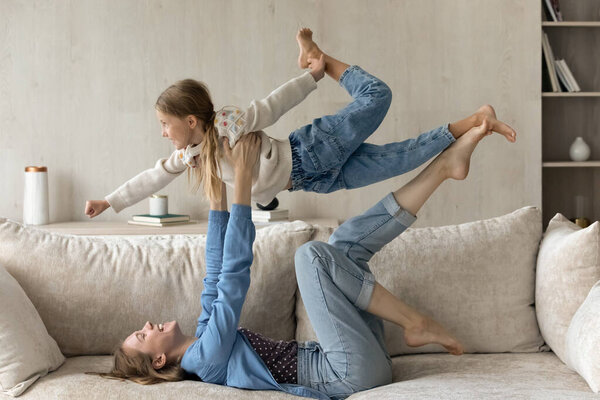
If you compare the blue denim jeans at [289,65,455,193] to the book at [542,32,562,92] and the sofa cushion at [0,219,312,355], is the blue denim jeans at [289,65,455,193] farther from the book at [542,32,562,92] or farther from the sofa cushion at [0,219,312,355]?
the book at [542,32,562,92]

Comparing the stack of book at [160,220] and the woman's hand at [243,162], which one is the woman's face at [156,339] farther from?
the stack of book at [160,220]

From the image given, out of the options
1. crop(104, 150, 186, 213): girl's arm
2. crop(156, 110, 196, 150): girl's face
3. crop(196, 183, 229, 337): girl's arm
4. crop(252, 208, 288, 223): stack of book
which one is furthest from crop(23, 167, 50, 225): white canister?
crop(156, 110, 196, 150): girl's face

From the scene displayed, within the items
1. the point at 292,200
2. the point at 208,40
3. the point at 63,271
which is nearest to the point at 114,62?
the point at 208,40

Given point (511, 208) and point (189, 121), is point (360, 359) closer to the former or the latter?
point (189, 121)

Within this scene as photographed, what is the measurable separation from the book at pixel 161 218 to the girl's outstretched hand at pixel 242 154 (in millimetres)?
1721

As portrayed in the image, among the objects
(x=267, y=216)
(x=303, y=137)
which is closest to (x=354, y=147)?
(x=303, y=137)

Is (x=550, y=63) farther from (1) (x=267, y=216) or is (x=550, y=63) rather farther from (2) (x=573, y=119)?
(1) (x=267, y=216)

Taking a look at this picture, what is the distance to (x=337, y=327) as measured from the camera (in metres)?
1.98

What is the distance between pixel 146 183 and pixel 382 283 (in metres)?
0.86

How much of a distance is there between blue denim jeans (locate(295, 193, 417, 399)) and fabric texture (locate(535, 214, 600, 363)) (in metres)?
0.53

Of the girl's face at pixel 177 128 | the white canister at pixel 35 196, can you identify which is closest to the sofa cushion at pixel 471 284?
the girl's face at pixel 177 128

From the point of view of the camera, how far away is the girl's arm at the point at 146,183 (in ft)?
7.63

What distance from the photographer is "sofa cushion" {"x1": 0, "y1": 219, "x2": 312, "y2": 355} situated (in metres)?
2.26

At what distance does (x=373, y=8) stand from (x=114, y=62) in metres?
1.50
